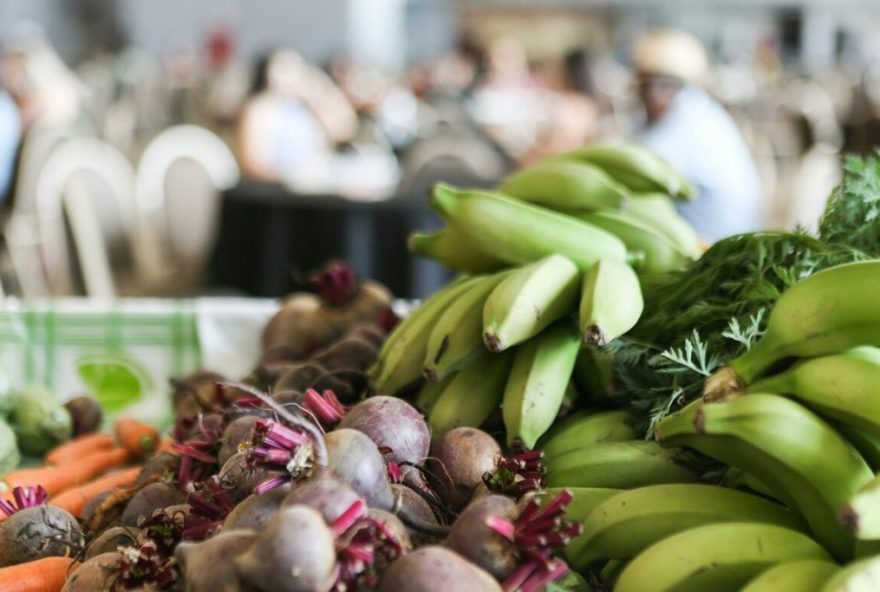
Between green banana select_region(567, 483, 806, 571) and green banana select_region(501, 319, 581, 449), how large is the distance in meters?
0.17

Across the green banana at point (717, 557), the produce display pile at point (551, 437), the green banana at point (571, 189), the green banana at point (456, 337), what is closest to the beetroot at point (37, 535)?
the produce display pile at point (551, 437)

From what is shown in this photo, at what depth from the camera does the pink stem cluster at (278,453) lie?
88 cm

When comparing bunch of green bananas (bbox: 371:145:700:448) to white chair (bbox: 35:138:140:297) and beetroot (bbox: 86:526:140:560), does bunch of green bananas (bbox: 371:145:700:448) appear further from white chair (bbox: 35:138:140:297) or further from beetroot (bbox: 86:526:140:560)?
white chair (bbox: 35:138:140:297)

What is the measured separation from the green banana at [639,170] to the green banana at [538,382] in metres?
0.41

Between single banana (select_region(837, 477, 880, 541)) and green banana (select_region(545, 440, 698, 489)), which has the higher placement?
single banana (select_region(837, 477, 880, 541))

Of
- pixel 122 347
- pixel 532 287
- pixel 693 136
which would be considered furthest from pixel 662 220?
pixel 693 136

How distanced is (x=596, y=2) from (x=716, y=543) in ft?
61.5

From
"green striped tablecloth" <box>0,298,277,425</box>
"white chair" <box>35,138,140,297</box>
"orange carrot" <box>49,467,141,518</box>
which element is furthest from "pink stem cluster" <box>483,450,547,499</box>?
"white chair" <box>35,138,140,297</box>

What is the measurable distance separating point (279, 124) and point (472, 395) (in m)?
4.72

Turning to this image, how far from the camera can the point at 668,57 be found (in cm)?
421

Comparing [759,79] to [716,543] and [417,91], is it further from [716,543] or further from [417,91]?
[716,543]

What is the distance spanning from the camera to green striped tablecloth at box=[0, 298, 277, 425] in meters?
2.04

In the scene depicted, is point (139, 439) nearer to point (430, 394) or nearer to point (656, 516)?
point (430, 394)

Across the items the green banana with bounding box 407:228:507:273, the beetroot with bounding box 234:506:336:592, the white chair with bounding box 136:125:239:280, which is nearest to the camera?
the beetroot with bounding box 234:506:336:592
